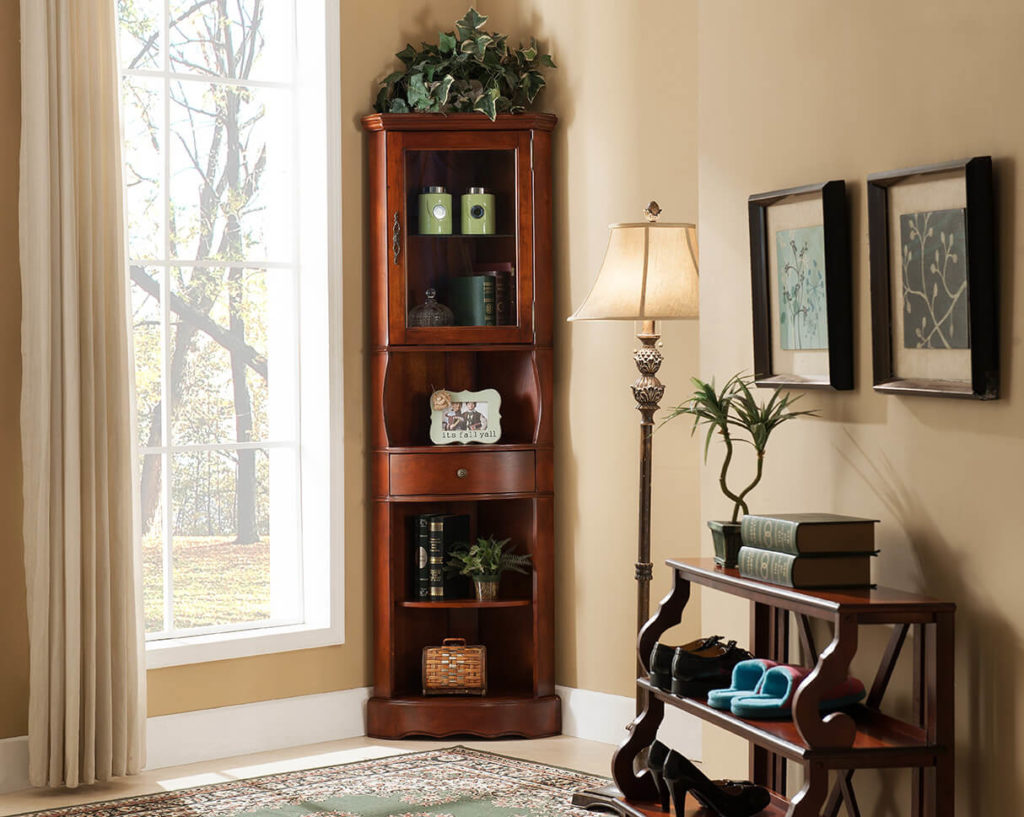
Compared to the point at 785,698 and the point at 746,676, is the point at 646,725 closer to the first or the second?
the point at 746,676

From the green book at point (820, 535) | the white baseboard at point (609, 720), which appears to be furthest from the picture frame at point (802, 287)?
the white baseboard at point (609, 720)

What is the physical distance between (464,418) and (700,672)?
1.95 meters

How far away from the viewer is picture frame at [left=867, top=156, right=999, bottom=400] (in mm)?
2623

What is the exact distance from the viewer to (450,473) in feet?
15.9

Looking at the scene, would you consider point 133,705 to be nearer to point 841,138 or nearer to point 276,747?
point 276,747

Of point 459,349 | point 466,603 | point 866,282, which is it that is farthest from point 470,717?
point 866,282

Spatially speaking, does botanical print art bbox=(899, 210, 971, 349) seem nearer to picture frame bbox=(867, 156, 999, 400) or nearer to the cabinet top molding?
picture frame bbox=(867, 156, 999, 400)

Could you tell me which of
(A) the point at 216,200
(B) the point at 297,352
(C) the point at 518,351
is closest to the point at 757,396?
(C) the point at 518,351

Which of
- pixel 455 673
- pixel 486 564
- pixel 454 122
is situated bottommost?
pixel 455 673

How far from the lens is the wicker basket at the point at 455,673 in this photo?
16.0ft

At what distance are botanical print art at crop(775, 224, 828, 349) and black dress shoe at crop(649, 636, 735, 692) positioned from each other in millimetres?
771

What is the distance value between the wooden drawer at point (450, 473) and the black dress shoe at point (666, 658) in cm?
162

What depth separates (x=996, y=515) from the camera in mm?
2646

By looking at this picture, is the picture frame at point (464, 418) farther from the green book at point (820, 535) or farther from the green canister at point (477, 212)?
the green book at point (820, 535)
